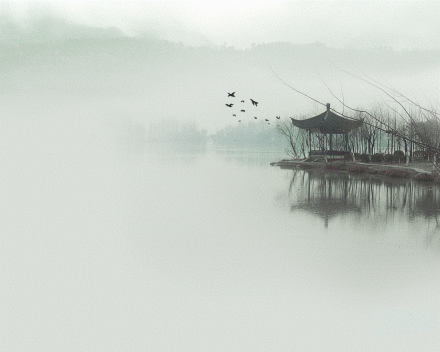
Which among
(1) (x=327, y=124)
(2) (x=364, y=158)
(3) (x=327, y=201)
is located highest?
(1) (x=327, y=124)

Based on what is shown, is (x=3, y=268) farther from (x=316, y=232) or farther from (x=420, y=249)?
(x=420, y=249)

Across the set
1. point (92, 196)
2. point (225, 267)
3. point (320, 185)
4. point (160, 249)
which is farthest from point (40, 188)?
point (225, 267)

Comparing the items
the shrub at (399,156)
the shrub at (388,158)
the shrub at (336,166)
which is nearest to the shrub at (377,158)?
the shrub at (388,158)

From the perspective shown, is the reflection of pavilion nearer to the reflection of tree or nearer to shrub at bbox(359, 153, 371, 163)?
the reflection of tree

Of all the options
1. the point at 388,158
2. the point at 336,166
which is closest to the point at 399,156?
the point at 388,158

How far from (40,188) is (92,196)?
389 centimetres

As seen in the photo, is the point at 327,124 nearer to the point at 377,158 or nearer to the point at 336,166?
the point at 336,166

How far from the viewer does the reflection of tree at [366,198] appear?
1264 centimetres

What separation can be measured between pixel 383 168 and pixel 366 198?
11.1 metres

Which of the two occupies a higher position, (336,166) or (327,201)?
(336,166)

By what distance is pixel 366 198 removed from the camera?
51.6ft

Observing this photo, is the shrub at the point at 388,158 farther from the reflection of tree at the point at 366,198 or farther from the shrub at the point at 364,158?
the reflection of tree at the point at 366,198

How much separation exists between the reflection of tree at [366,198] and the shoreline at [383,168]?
89 centimetres

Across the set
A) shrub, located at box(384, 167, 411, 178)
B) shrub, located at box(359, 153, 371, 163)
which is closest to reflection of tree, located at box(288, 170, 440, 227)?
shrub, located at box(384, 167, 411, 178)
